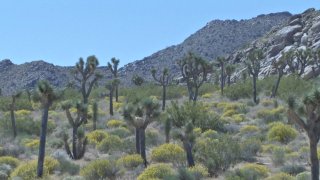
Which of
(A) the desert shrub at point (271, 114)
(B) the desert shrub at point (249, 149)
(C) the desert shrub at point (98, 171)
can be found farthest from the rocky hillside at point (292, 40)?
(C) the desert shrub at point (98, 171)

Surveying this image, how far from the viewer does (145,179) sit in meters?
19.6

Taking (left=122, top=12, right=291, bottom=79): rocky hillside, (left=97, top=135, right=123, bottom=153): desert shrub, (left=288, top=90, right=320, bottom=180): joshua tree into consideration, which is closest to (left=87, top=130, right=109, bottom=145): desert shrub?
(left=97, top=135, right=123, bottom=153): desert shrub

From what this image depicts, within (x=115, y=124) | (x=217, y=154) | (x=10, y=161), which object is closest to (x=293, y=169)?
(x=217, y=154)

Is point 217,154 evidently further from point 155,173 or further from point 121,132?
point 121,132

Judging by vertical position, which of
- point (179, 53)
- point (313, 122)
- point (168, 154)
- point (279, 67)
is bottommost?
point (168, 154)

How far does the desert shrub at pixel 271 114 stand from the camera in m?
37.4

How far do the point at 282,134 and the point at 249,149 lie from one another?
476 cm

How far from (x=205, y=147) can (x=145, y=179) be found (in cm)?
473

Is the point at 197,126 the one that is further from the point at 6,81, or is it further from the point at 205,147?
the point at 6,81

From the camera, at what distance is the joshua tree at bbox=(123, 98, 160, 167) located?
80.6 ft

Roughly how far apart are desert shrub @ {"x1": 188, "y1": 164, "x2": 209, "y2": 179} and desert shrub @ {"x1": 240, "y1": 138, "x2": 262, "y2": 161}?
379cm

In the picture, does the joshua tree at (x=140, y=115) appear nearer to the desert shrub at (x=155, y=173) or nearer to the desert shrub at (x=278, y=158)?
the desert shrub at (x=155, y=173)

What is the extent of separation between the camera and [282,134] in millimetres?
29578

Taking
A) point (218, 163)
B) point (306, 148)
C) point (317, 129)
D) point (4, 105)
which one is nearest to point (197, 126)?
point (306, 148)
